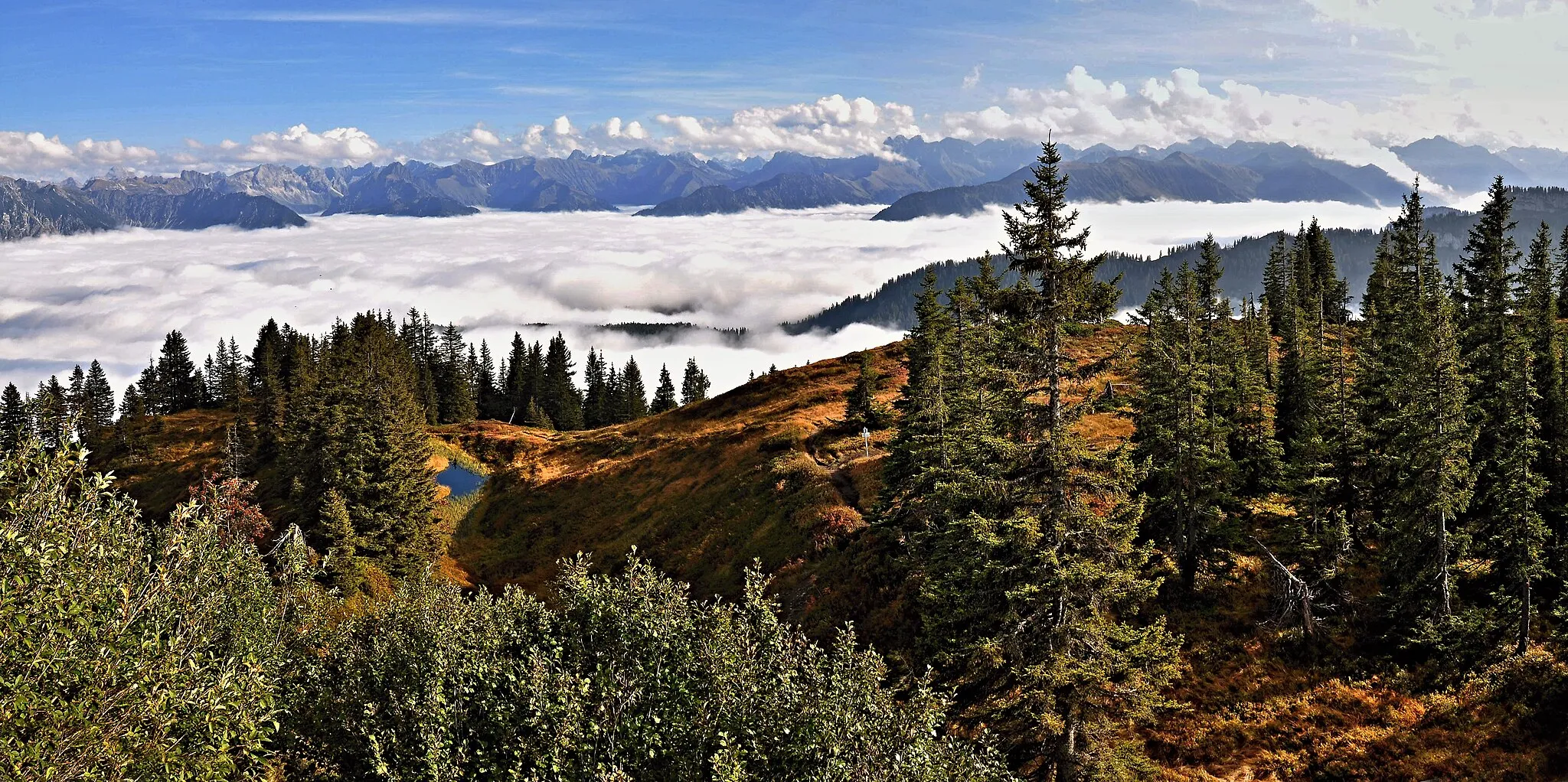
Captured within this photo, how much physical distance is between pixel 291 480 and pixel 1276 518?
2944 inches

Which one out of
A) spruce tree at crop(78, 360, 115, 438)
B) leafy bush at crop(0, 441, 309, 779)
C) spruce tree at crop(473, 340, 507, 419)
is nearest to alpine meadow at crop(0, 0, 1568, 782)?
leafy bush at crop(0, 441, 309, 779)

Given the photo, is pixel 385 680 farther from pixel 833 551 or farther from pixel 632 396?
pixel 632 396

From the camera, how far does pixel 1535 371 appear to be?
129 ft

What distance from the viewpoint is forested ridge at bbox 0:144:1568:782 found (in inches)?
510

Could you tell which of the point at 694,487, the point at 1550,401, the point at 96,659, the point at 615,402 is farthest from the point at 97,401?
the point at 1550,401

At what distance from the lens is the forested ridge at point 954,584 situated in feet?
42.5

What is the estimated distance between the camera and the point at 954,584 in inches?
1128

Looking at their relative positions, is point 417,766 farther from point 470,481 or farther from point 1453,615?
point 470,481

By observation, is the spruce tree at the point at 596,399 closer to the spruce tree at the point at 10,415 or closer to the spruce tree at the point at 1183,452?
the spruce tree at the point at 10,415

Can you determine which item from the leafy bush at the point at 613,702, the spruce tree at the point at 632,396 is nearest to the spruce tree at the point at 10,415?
the spruce tree at the point at 632,396

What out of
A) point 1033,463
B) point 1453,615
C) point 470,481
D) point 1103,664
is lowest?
point 470,481

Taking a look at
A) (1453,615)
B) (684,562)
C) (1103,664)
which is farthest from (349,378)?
(1453,615)

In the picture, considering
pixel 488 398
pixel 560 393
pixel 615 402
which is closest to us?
pixel 560 393

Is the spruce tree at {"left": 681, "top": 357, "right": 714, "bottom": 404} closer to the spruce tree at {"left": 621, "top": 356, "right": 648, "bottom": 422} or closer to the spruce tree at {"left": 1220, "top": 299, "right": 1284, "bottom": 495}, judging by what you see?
the spruce tree at {"left": 621, "top": 356, "right": 648, "bottom": 422}
